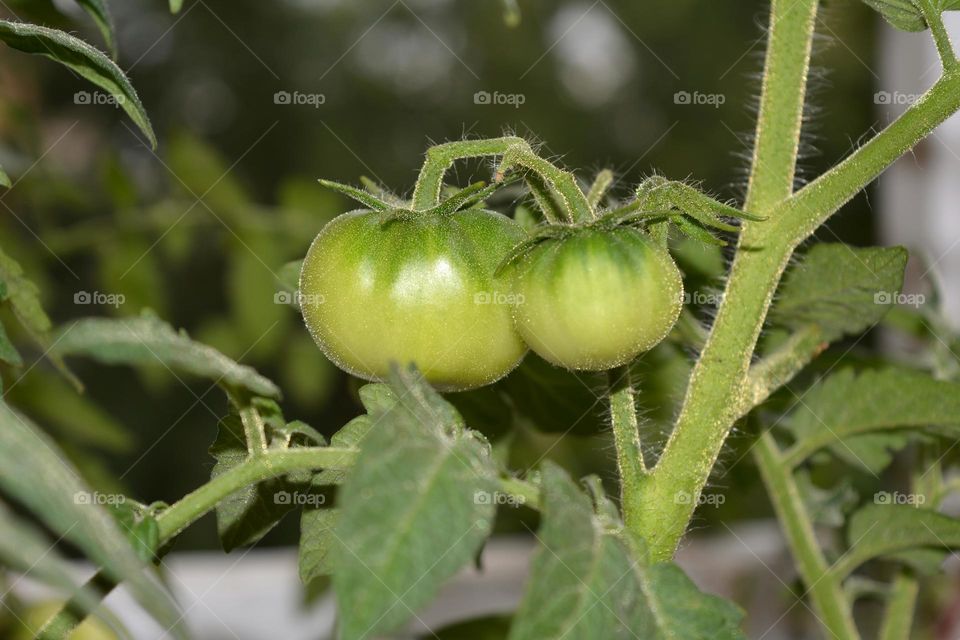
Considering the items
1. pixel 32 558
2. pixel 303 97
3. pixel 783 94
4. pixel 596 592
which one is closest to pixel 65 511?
pixel 32 558

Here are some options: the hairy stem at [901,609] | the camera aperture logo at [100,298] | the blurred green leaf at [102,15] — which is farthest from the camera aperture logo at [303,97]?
the hairy stem at [901,609]

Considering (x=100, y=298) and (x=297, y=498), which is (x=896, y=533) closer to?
(x=297, y=498)

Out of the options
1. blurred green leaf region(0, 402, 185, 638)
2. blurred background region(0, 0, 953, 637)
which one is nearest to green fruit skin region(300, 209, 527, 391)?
blurred green leaf region(0, 402, 185, 638)

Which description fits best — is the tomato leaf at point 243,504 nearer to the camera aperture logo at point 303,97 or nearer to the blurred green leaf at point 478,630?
the blurred green leaf at point 478,630

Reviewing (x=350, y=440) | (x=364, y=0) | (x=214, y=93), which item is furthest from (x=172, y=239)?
(x=364, y=0)

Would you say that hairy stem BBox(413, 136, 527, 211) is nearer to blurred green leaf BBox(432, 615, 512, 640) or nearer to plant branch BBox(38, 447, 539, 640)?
plant branch BBox(38, 447, 539, 640)

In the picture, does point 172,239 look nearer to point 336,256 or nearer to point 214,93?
point 336,256

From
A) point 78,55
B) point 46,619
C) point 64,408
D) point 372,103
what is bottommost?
point 46,619
